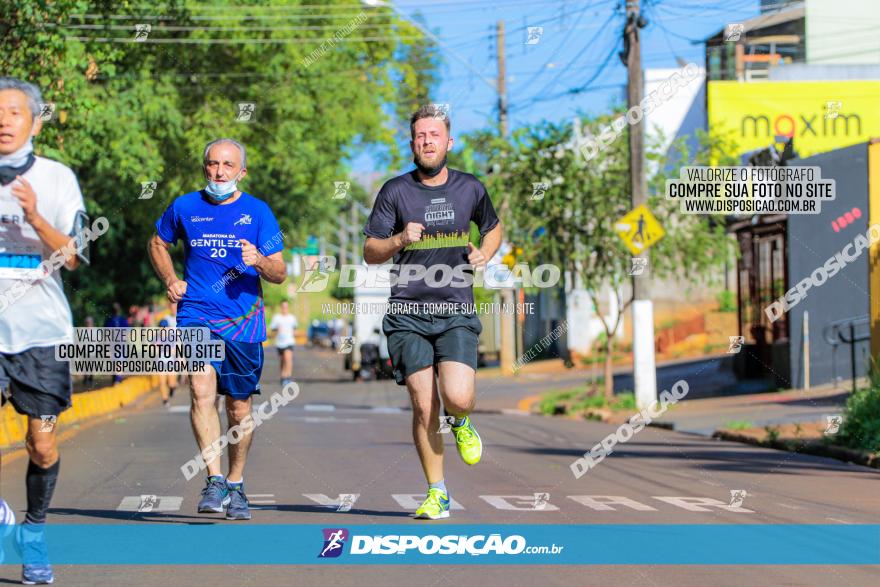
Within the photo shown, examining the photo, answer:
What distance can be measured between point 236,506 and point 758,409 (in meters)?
15.4

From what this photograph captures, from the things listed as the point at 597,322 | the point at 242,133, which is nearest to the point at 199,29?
the point at 242,133

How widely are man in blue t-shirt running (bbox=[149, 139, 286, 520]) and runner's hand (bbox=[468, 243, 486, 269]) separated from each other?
118cm

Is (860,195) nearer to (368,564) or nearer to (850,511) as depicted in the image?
(850,511)

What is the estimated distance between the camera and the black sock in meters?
6.66

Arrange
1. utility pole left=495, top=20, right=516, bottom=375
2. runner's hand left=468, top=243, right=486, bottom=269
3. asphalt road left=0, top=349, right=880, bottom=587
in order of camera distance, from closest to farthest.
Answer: asphalt road left=0, top=349, right=880, bottom=587, runner's hand left=468, top=243, right=486, bottom=269, utility pole left=495, top=20, right=516, bottom=375

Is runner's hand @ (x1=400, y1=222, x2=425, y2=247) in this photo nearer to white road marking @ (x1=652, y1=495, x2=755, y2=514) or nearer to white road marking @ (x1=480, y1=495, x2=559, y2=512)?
white road marking @ (x1=480, y1=495, x2=559, y2=512)

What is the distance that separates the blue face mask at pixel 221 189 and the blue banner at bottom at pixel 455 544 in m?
2.01

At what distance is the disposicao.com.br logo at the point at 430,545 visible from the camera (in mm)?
7844

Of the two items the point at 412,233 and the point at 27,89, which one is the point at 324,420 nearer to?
the point at 412,233

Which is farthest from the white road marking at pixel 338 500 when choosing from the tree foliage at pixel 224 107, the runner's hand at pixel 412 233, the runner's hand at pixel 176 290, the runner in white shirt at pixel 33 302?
the tree foliage at pixel 224 107

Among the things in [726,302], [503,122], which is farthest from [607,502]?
[726,302]

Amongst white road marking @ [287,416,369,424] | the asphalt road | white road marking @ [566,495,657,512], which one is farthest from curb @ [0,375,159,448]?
white road marking @ [566,495,657,512]

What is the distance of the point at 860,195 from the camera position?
2466 centimetres

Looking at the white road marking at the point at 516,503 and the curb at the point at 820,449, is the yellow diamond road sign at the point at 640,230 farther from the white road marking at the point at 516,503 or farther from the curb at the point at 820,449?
the white road marking at the point at 516,503
